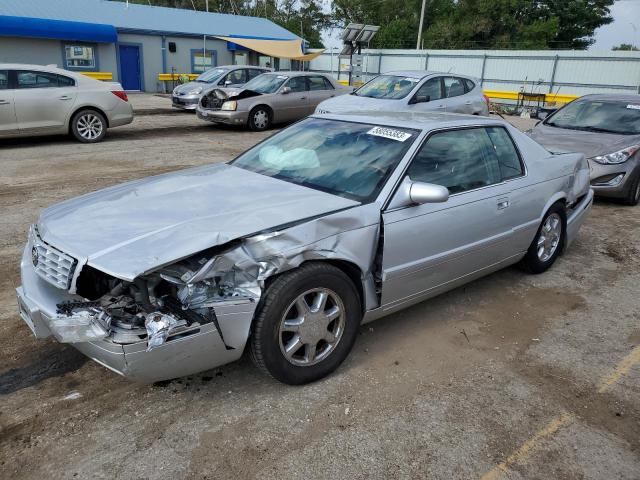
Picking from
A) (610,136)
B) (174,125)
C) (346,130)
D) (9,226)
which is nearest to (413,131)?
(346,130)

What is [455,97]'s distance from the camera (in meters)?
11.3

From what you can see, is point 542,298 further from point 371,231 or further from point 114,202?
point 114,202

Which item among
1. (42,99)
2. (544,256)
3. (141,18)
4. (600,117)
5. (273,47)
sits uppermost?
(141,18)

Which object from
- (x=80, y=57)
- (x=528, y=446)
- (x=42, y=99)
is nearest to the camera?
(x=528, y=446)

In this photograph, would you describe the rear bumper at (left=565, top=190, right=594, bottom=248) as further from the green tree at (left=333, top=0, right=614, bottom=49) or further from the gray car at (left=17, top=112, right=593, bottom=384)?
the green tree at (left=333, top=0, right=614, bottom=49)

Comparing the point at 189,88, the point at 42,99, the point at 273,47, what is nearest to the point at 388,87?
the point at 42,99

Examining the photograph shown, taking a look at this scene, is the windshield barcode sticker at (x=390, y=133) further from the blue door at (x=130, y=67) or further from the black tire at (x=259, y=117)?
the blue door at (x=130, y=67)

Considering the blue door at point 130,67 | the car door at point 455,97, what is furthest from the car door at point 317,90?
the blue door at point 130,67

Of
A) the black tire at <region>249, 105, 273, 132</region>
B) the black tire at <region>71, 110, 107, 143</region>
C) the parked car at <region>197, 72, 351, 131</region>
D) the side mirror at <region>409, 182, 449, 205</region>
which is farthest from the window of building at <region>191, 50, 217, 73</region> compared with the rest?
the side mirror at <region>409, 182, 449, 205</region>

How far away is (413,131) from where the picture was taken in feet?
12.1

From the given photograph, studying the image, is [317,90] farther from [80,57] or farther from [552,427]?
[80,57]

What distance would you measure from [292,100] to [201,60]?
1542cm

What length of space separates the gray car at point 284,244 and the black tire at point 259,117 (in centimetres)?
938

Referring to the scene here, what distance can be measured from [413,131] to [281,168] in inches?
39.5
